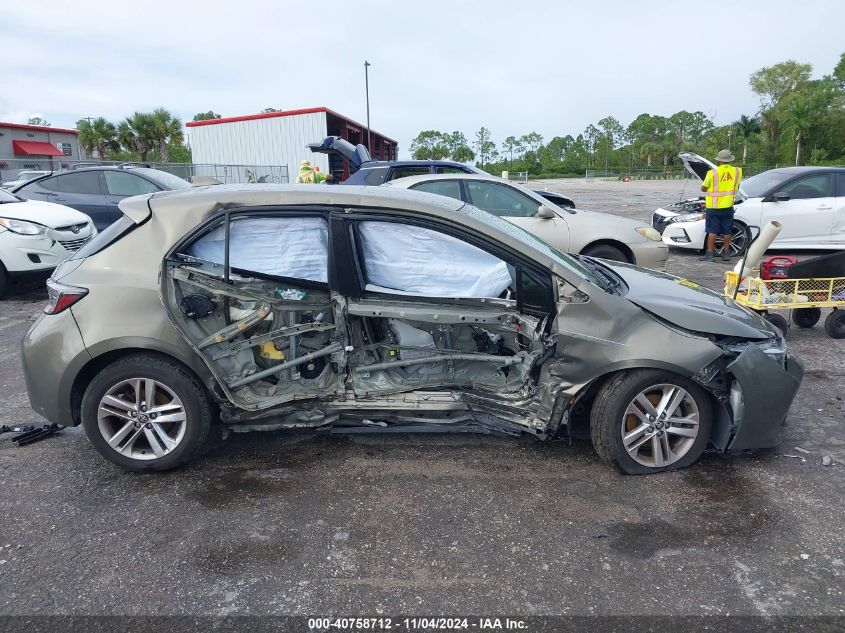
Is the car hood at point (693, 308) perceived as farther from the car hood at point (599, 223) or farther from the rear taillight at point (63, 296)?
the car hood at point (599, 223)

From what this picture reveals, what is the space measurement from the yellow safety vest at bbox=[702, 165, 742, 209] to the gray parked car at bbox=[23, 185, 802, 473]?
290 inches

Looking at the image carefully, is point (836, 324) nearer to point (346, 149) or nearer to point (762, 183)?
point (762, 183)

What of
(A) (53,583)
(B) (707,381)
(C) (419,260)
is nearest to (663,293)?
(B) (707,381)

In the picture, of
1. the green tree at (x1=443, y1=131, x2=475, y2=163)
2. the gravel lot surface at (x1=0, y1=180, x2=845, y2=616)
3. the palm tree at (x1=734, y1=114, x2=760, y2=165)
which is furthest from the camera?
the green tree at (x1=443, y1=131, x2=475, y2=163)

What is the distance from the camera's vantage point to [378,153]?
4653 cm

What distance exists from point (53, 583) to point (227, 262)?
1775 mm

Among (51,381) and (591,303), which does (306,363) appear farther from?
(591,303)

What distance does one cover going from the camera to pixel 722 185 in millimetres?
10016

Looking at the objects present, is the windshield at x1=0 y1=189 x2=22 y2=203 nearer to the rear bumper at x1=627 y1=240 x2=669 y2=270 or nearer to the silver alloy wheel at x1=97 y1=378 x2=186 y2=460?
the silver alloy wheel at x1=97 y1=378 x2=186 y2=460

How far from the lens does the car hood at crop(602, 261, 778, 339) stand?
3.50 metres

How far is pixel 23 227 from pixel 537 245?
7.64 metres

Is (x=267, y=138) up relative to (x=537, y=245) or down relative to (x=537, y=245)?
up

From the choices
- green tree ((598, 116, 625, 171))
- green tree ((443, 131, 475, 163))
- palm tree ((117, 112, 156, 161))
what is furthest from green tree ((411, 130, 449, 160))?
palm tree ((117, 112, 156, 161))

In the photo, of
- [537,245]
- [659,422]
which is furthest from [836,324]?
[537,245]
